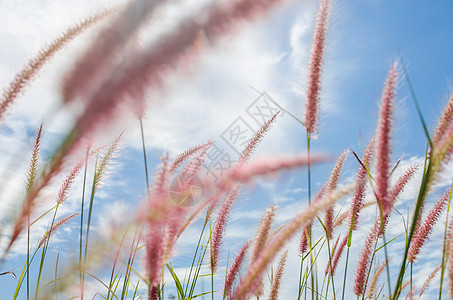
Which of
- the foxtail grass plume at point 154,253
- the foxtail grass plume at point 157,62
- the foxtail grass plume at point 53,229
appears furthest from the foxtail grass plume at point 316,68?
the foxtail grass plume at point 53,229

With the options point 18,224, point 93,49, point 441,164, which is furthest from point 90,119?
point 441,164

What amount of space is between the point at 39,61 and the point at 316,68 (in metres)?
1.14

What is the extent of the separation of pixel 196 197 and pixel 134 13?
3.04ft

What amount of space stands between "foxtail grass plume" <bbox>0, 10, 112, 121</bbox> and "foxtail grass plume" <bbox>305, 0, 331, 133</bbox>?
3.04 feet

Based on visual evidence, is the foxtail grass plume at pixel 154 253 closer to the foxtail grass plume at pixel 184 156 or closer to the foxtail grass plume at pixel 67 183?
the foxtail grass plume at pixel 184 156

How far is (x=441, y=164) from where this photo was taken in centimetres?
168

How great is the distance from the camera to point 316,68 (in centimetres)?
184

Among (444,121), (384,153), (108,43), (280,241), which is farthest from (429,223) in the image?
(108,43)

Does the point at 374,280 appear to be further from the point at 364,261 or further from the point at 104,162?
the point at 104,162

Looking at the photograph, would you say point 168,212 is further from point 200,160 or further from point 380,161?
point 380,161

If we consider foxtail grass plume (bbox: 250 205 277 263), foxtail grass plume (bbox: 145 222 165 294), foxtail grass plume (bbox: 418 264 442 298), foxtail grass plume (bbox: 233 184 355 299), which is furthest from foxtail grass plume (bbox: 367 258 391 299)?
foxtail grass plume (bbox: 145 222 165 294)

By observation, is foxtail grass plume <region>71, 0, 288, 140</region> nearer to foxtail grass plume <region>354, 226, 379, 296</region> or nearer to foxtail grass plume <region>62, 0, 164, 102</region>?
foxtail grass plume <region>62, 0, 164, 102</region>

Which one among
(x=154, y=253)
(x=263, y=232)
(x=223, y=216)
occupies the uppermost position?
(x=223, y=216)

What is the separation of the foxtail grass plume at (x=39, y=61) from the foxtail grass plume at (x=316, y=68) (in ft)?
3.04
